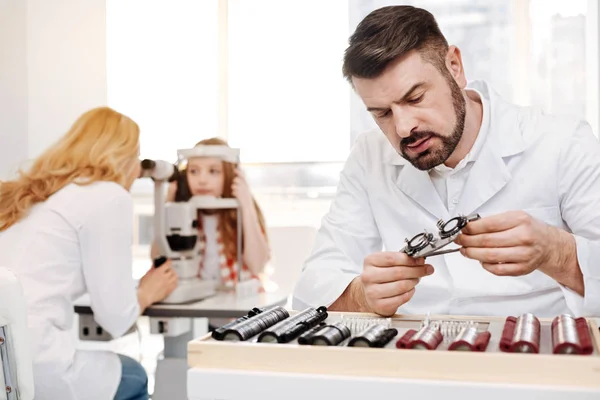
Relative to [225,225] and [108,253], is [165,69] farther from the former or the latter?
[108,253]

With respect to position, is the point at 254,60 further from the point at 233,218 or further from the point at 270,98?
the point at 233,218

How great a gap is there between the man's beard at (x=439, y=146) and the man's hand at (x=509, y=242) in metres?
0.34

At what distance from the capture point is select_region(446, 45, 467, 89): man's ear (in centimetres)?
159

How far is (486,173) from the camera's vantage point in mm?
1577

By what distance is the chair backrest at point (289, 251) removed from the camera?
415 cm

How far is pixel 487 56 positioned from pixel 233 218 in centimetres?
195

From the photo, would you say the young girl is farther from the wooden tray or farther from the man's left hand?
the wooden tray

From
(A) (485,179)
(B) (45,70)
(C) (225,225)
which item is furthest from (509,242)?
(B) (45,70)

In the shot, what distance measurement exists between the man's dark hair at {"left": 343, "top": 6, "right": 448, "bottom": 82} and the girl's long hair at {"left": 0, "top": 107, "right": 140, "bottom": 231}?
3.32 ft

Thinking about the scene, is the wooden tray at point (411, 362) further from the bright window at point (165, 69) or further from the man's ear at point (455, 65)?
the bright window at point (165, 69)

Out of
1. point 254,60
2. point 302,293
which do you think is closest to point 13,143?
point 254,60

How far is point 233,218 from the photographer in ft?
10.6

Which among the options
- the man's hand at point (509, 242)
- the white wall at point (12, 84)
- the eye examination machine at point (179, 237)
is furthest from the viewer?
the white wall at point (12, 84)

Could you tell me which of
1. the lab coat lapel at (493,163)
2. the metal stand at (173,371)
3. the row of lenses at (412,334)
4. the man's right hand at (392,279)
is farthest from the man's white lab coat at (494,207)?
the metal stand at (173,371)
